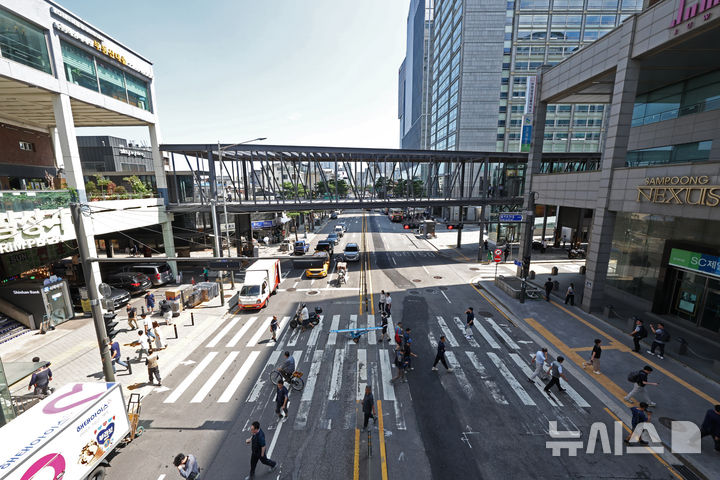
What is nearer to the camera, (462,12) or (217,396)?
(217,396)

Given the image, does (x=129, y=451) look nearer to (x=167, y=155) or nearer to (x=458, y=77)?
(x=167, y=155)

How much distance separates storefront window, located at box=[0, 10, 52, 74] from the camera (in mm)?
15289

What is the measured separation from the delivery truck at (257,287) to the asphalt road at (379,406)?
6.21 ft

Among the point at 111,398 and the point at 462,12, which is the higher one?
the point at 462,12

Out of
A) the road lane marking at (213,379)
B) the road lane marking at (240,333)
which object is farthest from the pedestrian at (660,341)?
the road lane marking at (240,333)

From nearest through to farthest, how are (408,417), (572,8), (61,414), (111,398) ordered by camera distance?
(61,414) → (111,398) → (408,417) → (572,8)

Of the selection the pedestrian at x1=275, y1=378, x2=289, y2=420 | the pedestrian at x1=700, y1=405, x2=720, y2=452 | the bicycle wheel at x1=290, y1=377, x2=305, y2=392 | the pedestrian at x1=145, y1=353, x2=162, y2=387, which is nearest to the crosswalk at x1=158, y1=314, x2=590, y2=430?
the bicycle wheel at x1=290, y1=377, x2=305, y2=392

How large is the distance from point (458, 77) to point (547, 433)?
72.8 meters

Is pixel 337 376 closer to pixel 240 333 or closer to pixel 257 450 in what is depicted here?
pixel 257 450

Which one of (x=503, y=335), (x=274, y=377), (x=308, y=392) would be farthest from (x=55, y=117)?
(x=503, y=335)

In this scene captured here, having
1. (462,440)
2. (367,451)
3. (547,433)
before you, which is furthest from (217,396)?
(547,433)

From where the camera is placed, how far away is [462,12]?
6269 centimetres

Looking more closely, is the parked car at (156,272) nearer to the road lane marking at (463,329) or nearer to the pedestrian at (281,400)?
the pedestrian at (281,400)

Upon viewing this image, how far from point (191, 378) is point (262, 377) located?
3309mm
